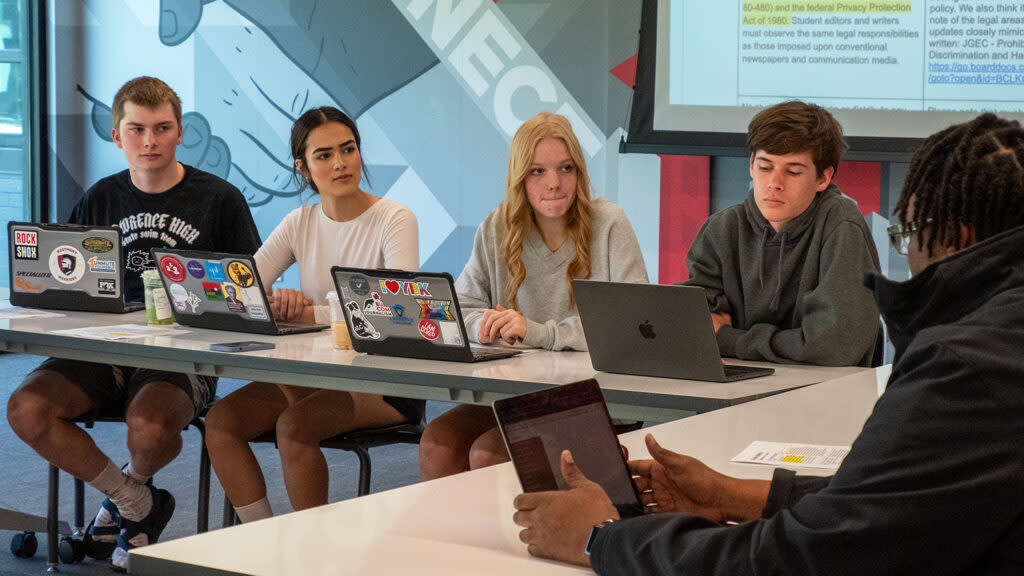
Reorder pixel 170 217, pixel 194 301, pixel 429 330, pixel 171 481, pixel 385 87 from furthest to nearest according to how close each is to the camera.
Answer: pixel 385 87, pixel 171 481, pixel 170 217, pixel 194 301, pixel 429 330

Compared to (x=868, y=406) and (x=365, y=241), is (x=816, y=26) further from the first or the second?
(x=868, y=406)

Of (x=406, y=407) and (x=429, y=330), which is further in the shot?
(x=406, y=407)

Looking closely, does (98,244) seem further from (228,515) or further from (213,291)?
(228,515)

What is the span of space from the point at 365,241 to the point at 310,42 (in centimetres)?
273

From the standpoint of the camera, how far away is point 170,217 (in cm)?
347

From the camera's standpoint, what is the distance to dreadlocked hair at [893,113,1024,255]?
1.05 meters

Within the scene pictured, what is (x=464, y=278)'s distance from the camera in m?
3.10

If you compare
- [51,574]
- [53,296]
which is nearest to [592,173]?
[53,296]

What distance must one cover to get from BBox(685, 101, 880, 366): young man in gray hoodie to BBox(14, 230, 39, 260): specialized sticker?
189cm

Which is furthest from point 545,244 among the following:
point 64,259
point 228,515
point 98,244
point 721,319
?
point 64,259

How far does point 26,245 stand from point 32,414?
0.52 meters

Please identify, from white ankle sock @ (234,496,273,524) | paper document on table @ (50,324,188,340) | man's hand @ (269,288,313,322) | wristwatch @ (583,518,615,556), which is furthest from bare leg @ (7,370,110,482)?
wristwatch @ (583,518,615,556)

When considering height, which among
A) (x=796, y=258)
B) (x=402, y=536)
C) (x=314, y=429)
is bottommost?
(x=314, y=429)

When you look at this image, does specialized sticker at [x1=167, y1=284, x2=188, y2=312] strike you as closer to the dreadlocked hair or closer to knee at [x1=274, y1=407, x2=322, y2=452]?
knee at [x1=274, y1=407, x2=322, y2=452]
